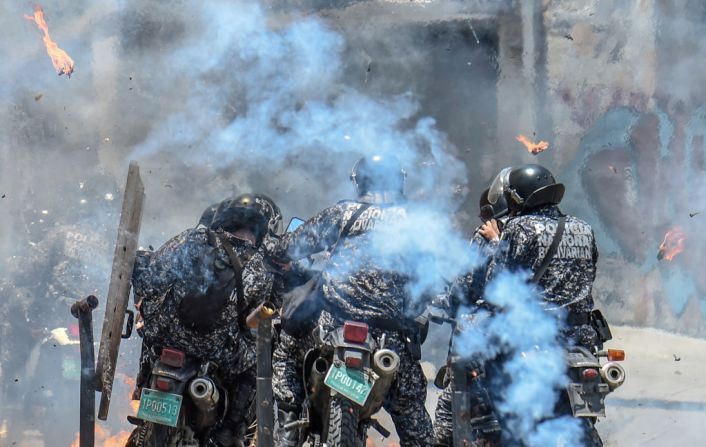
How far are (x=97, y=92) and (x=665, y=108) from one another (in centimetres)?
827

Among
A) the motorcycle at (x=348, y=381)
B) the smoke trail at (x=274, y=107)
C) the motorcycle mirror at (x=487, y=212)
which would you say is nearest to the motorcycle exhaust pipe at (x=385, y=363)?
the motorcycle at (x=348, y=381)

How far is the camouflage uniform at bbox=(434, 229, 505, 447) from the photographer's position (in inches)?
211

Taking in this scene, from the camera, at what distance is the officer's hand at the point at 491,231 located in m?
5.38

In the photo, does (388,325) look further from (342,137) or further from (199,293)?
(342,137)

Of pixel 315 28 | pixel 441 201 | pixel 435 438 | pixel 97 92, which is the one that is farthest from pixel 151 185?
pixel 435 438

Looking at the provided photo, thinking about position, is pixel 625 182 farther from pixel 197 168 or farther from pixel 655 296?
pixel 197 168

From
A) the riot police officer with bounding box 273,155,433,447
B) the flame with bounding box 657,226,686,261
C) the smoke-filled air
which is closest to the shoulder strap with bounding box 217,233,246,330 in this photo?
the riot police officer with bounding box 273,155,433,447

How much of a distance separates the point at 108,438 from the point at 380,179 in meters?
4.42

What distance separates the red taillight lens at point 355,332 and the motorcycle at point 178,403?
3.03 ft

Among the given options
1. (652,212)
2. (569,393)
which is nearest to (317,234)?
(569,393)

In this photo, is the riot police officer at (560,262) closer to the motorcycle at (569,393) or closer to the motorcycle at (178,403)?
the motorcycle at (569,393)

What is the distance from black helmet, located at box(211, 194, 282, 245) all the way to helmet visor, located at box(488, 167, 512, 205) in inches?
58.7

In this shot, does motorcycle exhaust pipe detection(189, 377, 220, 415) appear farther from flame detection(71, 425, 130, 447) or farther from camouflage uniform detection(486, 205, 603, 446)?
flame detection(71, 425, 130, 447)

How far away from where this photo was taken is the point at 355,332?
16.1 ft
